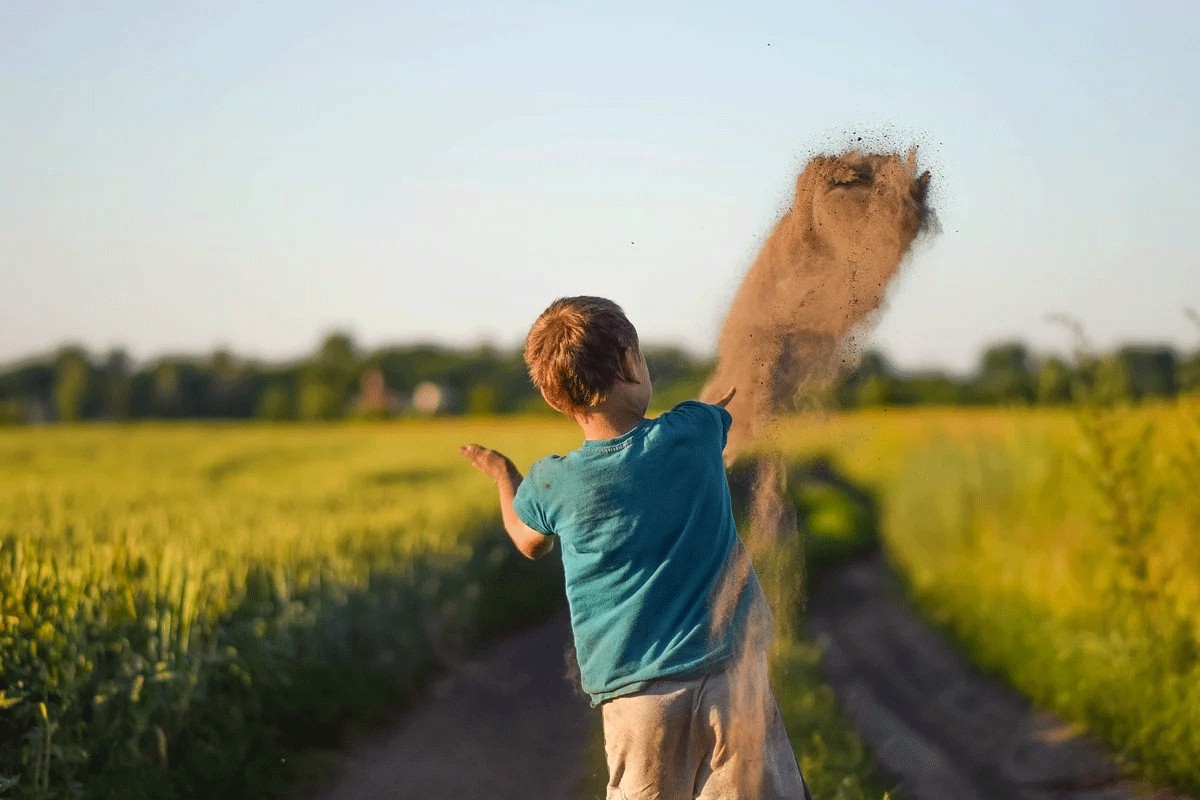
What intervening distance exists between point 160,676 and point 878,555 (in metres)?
13.8

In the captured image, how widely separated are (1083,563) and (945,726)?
7.09 feet

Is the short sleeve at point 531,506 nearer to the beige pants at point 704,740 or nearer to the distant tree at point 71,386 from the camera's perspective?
the beige pants at point 704,740

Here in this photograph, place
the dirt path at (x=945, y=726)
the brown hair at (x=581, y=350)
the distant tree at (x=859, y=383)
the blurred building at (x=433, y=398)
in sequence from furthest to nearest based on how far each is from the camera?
the blurred building at (x=433, y=398) < the dirt path at (x=945, y=726) < the distant tree at (x=859, y=383) < the brown hair at (x=581, y=350)

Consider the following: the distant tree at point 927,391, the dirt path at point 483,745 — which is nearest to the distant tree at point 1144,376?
the dirt path at point 483,745

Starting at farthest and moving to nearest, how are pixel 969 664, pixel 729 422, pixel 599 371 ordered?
pixel 969 664
pixel 729 422
pixel 599 371

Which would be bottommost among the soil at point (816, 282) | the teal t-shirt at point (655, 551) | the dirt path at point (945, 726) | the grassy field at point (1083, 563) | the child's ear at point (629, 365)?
the dirt path at point (945, 726)

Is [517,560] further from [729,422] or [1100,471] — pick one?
[729,422]

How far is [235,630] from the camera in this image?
629 cm

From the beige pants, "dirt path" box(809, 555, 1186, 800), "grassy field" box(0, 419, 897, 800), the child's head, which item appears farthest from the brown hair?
"dirt path" box(809, 555, 1186, 800)

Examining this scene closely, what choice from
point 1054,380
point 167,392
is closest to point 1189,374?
point 1054,380

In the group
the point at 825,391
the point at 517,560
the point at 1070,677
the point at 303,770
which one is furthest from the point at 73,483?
the point at 825,391

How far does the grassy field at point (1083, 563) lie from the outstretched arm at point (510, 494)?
2.60ft

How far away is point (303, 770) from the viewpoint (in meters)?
6.15

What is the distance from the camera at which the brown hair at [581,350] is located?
3164 millimetres
